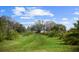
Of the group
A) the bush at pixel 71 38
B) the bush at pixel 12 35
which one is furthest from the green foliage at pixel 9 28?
the bush at pixel 71 38

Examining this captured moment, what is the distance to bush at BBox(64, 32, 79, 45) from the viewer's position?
3494 mm

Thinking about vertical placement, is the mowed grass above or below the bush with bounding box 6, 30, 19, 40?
below

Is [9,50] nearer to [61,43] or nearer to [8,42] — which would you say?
[8,42]

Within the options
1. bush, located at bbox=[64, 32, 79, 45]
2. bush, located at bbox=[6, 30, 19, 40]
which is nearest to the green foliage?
bush, located at bbox=[6, 30, 19, 40]

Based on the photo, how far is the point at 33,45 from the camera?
349cm

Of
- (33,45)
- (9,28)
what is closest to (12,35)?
(9,28)

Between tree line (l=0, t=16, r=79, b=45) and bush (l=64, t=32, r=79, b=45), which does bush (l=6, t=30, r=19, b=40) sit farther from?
bush (l=64, t=32, r=79, b=45)

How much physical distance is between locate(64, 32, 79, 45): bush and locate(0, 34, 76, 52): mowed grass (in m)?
0.05

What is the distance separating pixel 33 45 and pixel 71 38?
46 centimetres

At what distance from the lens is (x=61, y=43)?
349cm

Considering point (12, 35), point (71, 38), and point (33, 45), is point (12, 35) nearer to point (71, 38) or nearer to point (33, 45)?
point (33, 45)

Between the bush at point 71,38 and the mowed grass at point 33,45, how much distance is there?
5 cm
